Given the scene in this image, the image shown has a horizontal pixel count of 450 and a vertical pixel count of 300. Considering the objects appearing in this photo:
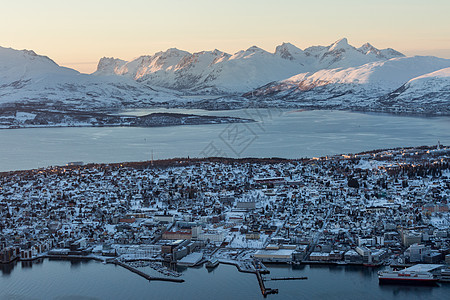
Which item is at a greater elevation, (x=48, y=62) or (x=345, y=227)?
(x=48, y=62)

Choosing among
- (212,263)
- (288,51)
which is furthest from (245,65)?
(212,263)

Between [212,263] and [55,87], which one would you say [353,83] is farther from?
[212,263]

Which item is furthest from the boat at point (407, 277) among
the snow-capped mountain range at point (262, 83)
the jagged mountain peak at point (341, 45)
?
the jagged mountain peak at point (341, 45)

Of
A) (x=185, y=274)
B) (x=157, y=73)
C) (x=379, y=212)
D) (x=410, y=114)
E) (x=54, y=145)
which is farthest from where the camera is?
(x=157, y=73)

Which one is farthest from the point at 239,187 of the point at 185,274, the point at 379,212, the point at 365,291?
the point at 365,291

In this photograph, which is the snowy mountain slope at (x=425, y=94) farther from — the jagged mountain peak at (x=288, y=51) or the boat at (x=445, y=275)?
the jagged mountain peak at (x=288, y=51)

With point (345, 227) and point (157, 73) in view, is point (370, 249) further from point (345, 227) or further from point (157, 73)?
point (157, 73)
